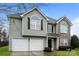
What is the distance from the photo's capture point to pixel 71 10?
843cm

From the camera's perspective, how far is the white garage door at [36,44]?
855 centimetres

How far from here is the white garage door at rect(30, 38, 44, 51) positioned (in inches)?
336

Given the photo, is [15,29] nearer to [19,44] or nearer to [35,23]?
[19,44]

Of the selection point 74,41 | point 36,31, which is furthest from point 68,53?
point 36,31

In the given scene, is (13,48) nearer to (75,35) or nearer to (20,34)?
(20,34)

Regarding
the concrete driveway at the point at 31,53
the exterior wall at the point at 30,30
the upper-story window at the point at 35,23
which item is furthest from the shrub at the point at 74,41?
the upper-story window at the point at 35,23

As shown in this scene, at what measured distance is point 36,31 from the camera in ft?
28.0

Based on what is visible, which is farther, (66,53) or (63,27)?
(63,27)

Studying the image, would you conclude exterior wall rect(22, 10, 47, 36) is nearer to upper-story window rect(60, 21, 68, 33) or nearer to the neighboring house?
the neighboring house

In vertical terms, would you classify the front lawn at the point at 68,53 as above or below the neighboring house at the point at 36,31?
below

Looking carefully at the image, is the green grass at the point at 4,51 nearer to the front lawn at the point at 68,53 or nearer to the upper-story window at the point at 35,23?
the upper-story window at the point at 35,23

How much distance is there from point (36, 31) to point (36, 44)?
0.33 m

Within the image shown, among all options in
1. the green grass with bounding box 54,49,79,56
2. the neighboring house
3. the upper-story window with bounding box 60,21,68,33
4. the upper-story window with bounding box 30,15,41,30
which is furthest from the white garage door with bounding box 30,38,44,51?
the upper-story window with bounding box 60,21,68,33

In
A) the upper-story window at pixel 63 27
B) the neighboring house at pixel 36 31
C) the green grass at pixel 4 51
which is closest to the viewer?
the green grass at pixel 4 51
